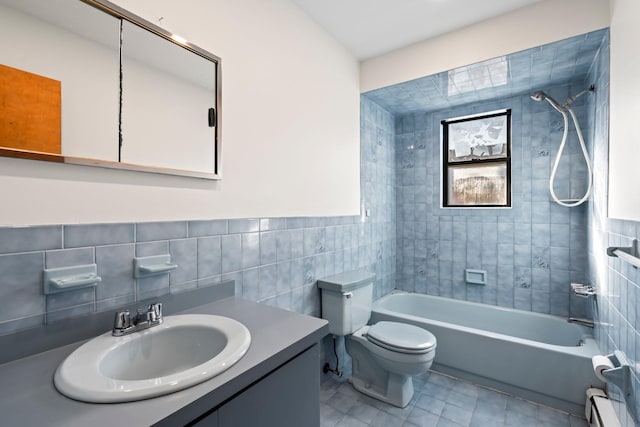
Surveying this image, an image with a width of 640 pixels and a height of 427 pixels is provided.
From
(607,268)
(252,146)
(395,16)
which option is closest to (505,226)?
(607,268)

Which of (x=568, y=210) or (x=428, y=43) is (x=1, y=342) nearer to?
(x=428, y=43)

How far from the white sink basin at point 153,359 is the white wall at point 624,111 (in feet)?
5.42

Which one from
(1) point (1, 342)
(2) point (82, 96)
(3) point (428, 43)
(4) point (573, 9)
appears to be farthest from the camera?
(3) point (428, 43)

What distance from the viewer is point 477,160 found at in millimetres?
2926

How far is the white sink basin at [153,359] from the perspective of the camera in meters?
0.67

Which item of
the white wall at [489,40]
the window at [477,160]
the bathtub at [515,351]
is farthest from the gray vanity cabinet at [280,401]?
the window at [477,160]

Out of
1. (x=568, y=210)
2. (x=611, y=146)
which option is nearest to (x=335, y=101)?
(x=611, y=146)

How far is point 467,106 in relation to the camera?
2.89 m

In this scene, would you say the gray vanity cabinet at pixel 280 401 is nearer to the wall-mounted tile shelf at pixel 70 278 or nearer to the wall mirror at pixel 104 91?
the wall-mounted tile shelf at pixel 70 278

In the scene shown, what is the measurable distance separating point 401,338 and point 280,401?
1.23m

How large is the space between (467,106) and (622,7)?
1454 mm

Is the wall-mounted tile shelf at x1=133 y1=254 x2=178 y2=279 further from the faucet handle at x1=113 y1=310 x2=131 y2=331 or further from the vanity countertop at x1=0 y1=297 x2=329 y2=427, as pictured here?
the vanity countertop at x1=0 y1=297 x2=329 y2=427

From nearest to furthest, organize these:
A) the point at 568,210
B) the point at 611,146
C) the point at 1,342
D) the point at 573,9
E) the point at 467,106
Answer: the point at 1,342 < the point at 611,146 < the point at 573,9 < the point at 568,210 < the point at 467,106

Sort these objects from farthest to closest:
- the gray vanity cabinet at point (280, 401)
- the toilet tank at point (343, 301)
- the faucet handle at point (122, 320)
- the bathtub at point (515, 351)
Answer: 1. the toilet tank at point (343, 301)
2. the bathtub at point (515, 351)
3. the faucet handle at point (122, 320)
4. the gray vanity cabinet at point (280, 401)
